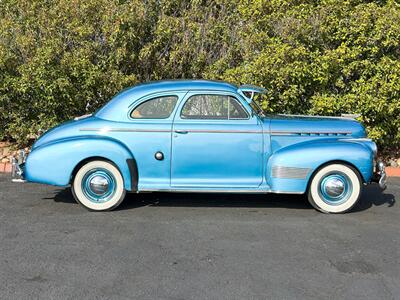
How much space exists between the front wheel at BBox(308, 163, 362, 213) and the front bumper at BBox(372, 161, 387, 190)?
0.27 metres

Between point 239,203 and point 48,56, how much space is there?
424 centimetres

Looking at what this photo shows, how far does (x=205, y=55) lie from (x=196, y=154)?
3852mm

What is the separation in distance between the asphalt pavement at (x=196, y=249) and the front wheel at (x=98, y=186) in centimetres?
17

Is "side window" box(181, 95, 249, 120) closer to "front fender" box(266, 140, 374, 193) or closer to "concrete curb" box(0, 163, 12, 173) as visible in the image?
"front fender" box(266, 140, 374, 193)

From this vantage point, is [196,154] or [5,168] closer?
[196,154]

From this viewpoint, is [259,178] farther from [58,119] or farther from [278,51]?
[58,119]

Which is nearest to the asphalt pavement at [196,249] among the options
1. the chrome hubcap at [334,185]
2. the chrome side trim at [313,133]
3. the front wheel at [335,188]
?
the front wheel at [335,188]

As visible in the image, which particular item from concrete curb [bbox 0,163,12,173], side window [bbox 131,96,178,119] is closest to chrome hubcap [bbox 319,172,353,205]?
side window [bbox 131,96,178,119]

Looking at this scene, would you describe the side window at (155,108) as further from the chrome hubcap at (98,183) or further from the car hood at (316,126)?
the car hood at (316,126)

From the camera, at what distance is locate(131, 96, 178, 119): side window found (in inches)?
249

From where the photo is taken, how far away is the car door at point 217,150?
6195 mm

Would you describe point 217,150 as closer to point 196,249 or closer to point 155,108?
point 155,108

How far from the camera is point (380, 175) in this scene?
20.8 feet

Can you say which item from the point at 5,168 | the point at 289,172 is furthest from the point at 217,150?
the point at 5,168
